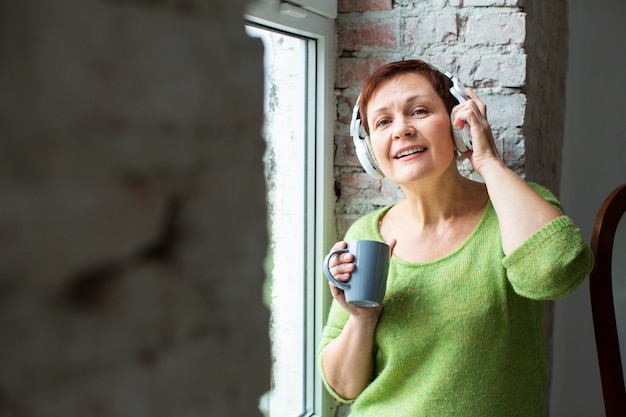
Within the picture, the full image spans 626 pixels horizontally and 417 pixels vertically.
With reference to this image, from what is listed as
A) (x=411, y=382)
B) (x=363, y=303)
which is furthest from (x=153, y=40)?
(x=411, y=382)

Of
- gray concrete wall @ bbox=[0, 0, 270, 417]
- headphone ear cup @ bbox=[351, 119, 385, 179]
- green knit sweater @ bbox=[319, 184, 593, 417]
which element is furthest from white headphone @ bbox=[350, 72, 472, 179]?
gray concrete wall @ bbox=[0, 0, 270, 417]

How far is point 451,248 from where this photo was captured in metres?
1.33

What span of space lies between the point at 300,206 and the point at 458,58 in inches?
19.6

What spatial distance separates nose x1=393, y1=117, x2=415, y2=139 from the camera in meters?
1.29

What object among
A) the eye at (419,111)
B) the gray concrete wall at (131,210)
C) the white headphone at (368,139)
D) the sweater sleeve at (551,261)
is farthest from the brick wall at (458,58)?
the gray concrete wall at (131,210)

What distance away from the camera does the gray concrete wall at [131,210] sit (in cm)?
21

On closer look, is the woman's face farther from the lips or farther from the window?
the window

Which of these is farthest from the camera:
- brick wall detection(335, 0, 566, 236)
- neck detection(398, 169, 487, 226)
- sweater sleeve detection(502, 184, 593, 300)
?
brick wall detection(335, 0, 566, 236)

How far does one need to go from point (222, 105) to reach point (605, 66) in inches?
93.1

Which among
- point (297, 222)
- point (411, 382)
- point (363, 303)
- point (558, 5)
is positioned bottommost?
point (411, 382)

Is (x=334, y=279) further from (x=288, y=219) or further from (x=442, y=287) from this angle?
(x=288, y=219)

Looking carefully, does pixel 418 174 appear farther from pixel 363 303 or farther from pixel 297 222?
pixel 297 222

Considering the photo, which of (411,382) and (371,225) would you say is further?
(371,225)

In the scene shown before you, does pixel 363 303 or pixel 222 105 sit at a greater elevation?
pixel 222 105
